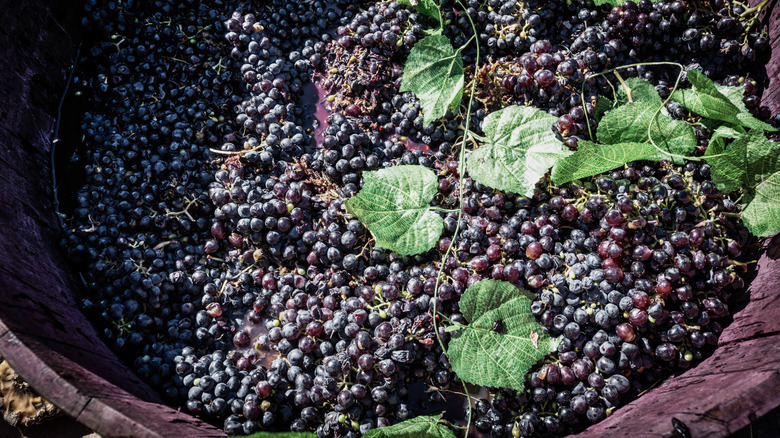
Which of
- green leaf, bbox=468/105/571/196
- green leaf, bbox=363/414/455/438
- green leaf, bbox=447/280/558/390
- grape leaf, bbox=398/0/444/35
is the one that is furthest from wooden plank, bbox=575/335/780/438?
grape leaf, bbox=398/0/444/35

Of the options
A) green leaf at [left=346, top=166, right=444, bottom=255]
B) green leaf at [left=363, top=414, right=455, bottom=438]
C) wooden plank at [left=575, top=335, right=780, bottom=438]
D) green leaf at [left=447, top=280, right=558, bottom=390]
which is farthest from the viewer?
green leaf at [left=346, top=166, right=444, bottom=255]

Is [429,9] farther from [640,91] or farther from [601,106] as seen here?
[640,91]

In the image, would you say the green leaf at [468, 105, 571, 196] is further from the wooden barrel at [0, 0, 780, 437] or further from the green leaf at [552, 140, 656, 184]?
the wooden barrel at [0, 0, 780, 437]

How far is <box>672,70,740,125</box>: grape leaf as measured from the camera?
72.5 inches

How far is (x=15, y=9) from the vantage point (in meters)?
2.03

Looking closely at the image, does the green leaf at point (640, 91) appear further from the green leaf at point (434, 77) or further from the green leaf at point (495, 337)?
the green leaf at point (495, 337)

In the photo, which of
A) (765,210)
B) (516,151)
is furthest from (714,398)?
(516,151)

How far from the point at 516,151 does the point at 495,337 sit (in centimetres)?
70

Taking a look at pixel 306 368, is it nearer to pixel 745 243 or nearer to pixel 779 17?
pixel 745 243

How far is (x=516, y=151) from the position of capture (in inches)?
74.7

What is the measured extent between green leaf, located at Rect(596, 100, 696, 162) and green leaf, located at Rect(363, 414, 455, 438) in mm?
1217

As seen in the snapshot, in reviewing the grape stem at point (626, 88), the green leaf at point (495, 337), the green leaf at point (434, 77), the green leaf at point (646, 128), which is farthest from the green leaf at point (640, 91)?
the green leaf at point (495, 337)

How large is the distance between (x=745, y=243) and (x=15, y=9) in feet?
10.0

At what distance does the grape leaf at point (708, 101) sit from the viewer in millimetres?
1842
